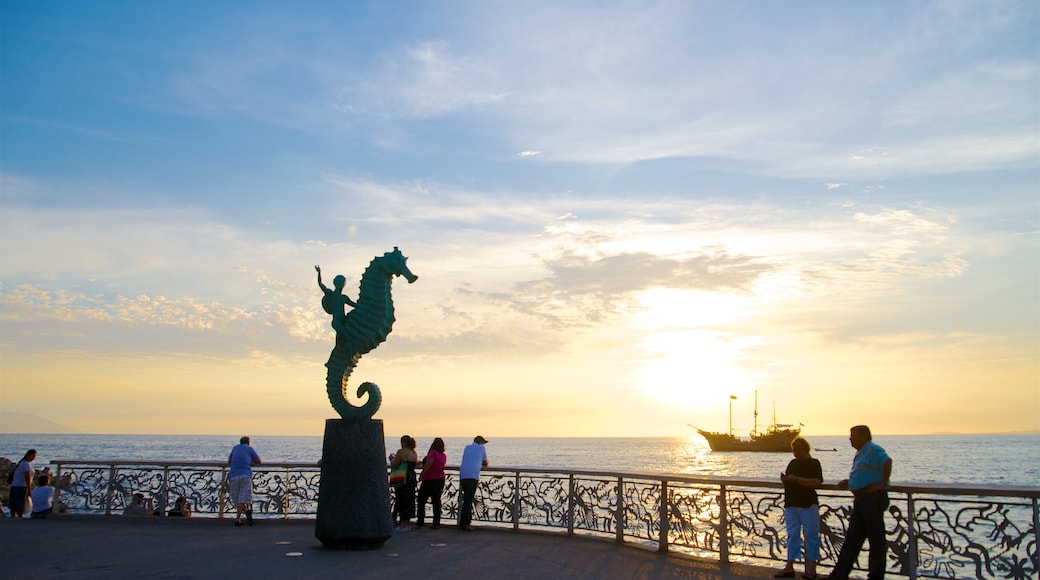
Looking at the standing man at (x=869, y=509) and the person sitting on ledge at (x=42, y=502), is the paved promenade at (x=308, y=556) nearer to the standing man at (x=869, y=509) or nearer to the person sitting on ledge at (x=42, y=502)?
the standing man at (x=869, y=509)

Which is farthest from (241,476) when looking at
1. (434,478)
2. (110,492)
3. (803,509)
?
(803,509)

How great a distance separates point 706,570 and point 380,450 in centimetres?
480

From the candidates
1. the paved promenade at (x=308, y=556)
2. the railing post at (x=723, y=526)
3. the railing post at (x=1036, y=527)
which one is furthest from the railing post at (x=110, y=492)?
the railing post at (x=1036, y=527)

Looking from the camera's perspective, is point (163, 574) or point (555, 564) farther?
point (555, 564)

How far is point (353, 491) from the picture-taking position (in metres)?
10.5

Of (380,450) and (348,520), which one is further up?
(380,450)

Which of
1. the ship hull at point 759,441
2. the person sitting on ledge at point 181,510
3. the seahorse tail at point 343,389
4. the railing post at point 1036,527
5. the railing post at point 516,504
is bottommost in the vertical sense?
the ship hull at point 759,441

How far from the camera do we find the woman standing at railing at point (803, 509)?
346 inches

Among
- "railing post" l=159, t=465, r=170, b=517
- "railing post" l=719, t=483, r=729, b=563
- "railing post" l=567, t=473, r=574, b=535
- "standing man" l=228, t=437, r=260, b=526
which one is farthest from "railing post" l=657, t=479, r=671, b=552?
"railing post" l=159, t=465, r=170, b=517

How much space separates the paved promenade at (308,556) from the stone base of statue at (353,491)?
25 centimetres

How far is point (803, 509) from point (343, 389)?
21.9ft

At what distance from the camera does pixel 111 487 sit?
1439 cm

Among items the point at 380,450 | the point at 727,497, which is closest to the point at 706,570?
the point at 727,497

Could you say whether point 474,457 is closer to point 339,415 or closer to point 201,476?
point 339,415
